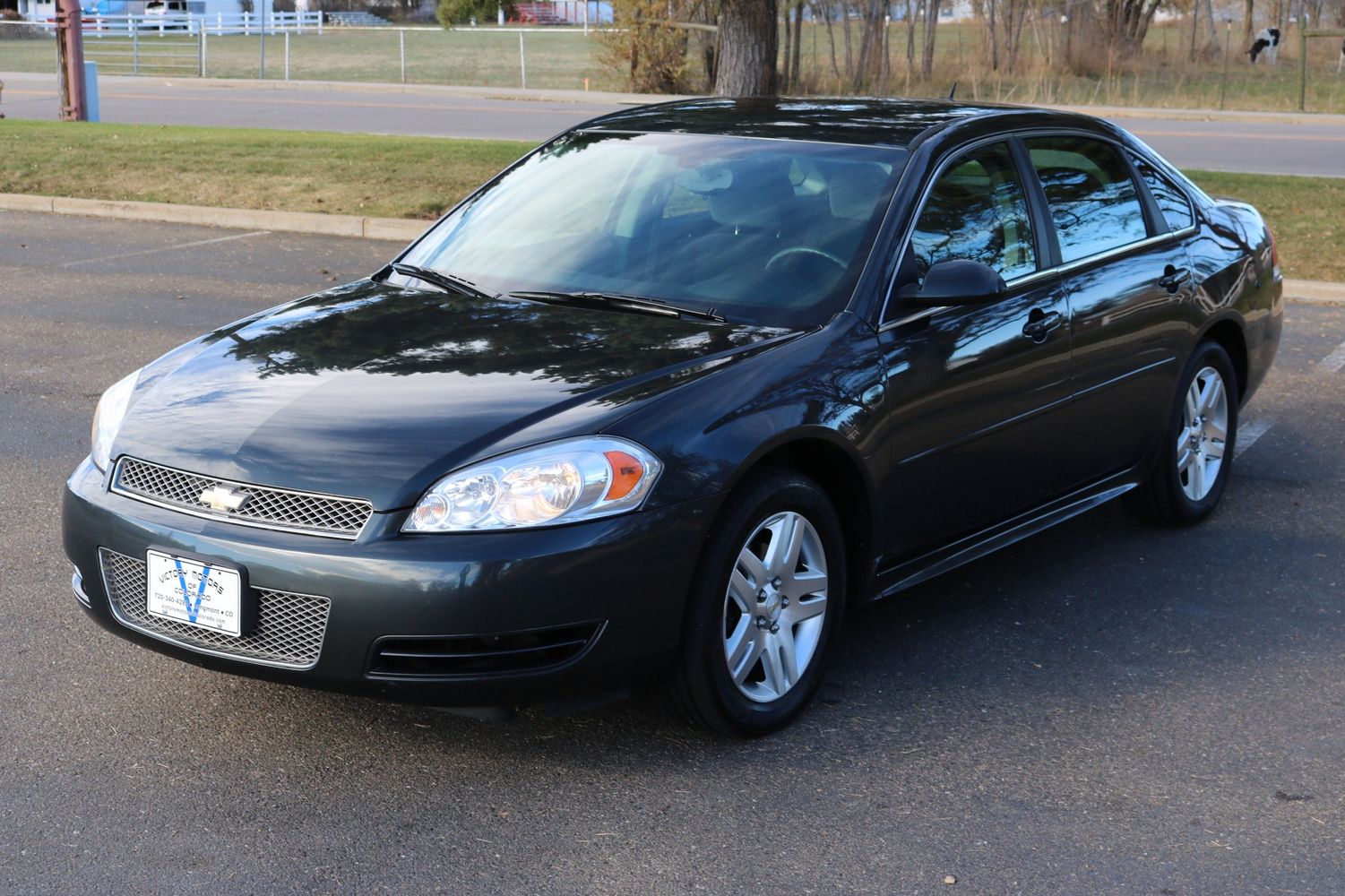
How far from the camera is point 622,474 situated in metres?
3.69

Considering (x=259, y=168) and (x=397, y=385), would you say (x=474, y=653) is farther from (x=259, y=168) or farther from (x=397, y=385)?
(x=259, y=168)

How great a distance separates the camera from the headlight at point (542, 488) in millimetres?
3588

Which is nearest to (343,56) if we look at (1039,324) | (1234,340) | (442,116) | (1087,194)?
(442,116)

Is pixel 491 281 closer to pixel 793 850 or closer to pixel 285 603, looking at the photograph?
pixel 285 603

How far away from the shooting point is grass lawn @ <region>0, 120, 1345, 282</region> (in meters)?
13.5

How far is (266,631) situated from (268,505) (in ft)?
0.96

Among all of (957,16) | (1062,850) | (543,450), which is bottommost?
(1062,850)

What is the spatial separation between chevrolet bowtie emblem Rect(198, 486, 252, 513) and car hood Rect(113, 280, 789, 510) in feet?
0.13

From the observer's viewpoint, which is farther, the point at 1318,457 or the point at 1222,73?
the point at 1222,73

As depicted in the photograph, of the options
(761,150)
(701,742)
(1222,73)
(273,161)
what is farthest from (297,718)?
(1222,73)

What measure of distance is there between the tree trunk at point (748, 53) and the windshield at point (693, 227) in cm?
923

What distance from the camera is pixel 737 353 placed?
415cm

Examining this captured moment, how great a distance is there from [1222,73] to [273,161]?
25528mm

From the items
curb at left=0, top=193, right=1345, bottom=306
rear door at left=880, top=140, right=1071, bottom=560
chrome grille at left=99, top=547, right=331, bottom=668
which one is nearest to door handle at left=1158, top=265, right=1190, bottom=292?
rear door at left=880, top=140, right=1071, bottom=560
